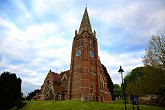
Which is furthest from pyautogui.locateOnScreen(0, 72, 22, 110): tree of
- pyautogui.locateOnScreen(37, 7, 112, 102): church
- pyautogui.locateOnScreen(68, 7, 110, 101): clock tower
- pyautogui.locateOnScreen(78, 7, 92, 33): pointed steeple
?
pyautogui.locateOnScreen(78, 7, 92, 33): pointed steeple

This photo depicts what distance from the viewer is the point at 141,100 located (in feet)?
107

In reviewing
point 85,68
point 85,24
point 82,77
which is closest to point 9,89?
point 82,77

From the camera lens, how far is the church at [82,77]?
45.5m

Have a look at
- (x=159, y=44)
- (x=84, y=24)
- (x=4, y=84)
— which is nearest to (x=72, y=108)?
Result: (x=4, y=84)

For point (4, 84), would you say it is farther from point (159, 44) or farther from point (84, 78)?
point (159, 44)

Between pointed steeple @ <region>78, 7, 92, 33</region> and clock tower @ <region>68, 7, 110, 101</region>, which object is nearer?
clock tower @ <region>68, 7, 110, 101</region>

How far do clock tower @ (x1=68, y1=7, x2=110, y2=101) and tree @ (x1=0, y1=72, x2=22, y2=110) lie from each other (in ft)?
48.1

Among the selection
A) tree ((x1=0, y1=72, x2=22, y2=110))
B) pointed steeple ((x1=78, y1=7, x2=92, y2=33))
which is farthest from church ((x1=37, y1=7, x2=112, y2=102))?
tree ((x1=0, y1=72, x2=22, y2=110))

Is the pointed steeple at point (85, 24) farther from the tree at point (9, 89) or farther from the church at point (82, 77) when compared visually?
the tree at point (9, 89)

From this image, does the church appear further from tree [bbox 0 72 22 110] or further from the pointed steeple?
tree [bbox 0 72 22 110]

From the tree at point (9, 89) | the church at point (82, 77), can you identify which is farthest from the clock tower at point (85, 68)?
the tree at point (9, 89)

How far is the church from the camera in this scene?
45.5 m

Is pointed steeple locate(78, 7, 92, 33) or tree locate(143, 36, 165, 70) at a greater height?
pointed steeple locate(78, 7, 92, 33)

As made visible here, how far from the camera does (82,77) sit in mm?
45188
